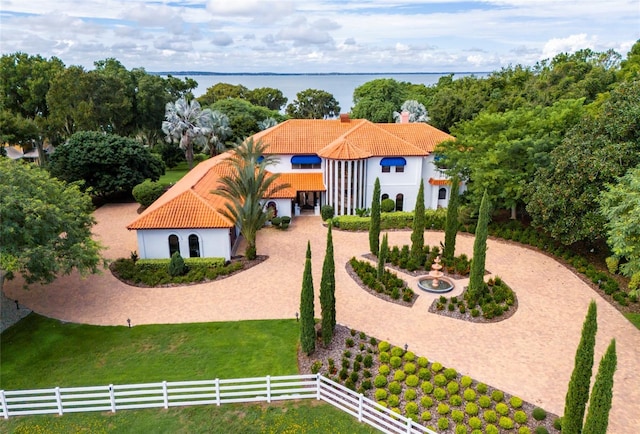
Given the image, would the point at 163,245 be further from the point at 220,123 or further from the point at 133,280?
the point at 220,123

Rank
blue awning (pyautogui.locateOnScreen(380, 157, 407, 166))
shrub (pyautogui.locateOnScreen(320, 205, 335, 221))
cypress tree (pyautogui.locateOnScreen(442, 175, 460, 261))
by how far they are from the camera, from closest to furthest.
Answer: cypress tree (pyautogui.locateOnScreen(442, 175, 460, 261)) → shrub (pyautogui.locateOnScreen(320, 205, 335, 221)) → blue awning (pyautogui.locateOnScreen(380, 157, 407, 166))

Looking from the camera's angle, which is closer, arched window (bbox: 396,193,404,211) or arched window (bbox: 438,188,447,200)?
arched window (bbox: 396,193,404,211)

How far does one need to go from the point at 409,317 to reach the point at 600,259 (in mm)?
14943

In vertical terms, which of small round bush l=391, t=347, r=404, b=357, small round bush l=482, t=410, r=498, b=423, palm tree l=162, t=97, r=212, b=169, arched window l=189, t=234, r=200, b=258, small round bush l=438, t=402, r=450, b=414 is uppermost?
palm tree l=162, t=97, r=212, b=169

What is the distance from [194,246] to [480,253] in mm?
17806

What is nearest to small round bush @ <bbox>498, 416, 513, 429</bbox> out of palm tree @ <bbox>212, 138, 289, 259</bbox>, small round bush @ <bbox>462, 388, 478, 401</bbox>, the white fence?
small round bush @ <bbox>462, 388, 478, 401</bbox>

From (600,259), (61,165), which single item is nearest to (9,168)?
(61,165)

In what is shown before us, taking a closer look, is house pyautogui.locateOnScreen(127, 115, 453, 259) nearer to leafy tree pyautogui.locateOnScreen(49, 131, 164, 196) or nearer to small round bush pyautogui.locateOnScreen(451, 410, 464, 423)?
leafy tree pyautogui.locateOnScreen(49, 131, 164, 196)

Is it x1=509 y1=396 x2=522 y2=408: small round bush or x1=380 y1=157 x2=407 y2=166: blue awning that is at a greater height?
x1=380 y1=157 x2=407 y2=166: blue awning

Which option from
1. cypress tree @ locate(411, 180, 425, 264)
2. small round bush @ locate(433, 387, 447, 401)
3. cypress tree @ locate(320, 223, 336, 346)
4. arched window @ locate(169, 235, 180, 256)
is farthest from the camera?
arched window @ locate(169, 235, 180, 256)

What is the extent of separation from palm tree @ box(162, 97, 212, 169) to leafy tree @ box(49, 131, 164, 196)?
10913 millimetres

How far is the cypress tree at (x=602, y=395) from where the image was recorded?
11.0 metres

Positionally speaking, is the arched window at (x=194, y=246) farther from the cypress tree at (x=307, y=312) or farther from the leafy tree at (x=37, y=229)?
the cypress tree at (x=307, y=312)

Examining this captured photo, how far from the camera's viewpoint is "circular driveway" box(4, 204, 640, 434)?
17.5 metres
